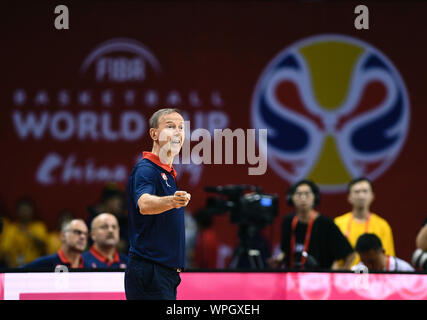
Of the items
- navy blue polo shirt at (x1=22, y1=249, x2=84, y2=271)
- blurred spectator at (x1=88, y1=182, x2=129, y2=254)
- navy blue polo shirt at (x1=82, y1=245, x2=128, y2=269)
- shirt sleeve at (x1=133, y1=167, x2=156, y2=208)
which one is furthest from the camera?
blurred spectator at (x1=88, y1=182, x2=129, y2=254)

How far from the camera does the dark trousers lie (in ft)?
11.5

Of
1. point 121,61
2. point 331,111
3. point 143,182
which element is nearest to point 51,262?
point 143,182

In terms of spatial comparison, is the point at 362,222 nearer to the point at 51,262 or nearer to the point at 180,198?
the point at 51,262

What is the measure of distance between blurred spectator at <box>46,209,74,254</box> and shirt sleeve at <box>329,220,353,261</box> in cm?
371

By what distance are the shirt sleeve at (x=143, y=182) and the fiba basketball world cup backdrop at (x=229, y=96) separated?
261 inches

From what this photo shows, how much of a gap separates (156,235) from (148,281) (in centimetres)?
21

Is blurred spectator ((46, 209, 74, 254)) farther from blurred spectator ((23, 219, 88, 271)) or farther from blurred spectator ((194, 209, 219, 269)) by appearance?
blurred spectator ((23, 219, 88, 271))

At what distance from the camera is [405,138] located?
10258mm

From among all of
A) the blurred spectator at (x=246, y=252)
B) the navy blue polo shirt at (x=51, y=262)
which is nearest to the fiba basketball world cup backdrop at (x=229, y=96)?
the blurred spectator at (x=246, y=252)

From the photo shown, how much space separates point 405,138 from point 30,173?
505cm

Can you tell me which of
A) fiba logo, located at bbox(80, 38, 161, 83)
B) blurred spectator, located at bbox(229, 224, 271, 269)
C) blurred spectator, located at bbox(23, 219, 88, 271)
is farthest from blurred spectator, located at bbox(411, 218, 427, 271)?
fiba logo, located at bbox(80, 38, 161, 83)

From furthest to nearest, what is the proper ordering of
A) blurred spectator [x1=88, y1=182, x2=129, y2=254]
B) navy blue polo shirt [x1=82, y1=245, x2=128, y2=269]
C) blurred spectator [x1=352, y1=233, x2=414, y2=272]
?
blurred spectator [x1=88, y1=182, x2=129, y2=254] → navy blue polo shirt [x1=82, y1=245, x2=128, y2=269] → blurred spectator [x1=352, y1=233, x2=414, y2=272]

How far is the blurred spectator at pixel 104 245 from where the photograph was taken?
597cm

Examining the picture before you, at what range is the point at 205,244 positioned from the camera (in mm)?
9234
